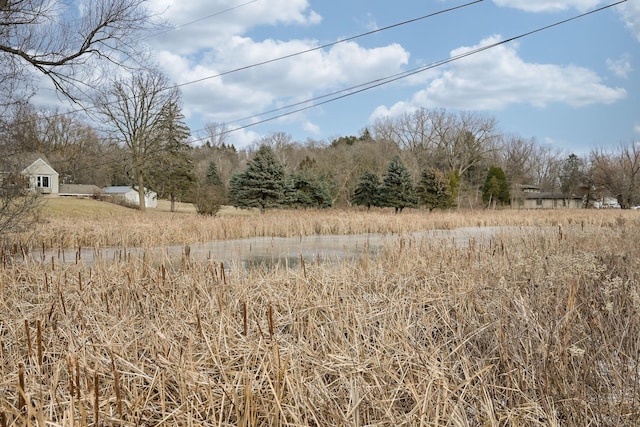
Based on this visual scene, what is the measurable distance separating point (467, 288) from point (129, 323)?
106 inches

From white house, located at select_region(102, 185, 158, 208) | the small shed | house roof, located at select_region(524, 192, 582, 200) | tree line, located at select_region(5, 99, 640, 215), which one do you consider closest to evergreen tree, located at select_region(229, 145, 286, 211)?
tree line, located at select_region(5, 99, 640, 215)

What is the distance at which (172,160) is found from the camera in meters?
28.9

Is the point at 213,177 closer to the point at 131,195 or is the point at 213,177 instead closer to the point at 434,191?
the point at 131,195

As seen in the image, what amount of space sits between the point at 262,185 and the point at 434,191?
1064 cm

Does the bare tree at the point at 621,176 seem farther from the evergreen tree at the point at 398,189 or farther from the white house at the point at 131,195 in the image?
the white house at the point at 131,195

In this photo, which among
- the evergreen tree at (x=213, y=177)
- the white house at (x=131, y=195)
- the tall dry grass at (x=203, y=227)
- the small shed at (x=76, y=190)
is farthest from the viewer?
the small shed at (x=76, y=190)

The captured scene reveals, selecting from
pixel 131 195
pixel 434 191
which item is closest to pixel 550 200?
pixel 434 191

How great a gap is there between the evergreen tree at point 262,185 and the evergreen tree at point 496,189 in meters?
19.1

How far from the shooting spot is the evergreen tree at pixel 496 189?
37062 millimetres

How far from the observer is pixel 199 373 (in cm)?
243

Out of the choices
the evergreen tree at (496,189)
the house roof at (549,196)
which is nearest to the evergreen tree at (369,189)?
the evergreen tree at (496,189)

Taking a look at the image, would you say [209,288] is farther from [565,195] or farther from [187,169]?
[565,195]

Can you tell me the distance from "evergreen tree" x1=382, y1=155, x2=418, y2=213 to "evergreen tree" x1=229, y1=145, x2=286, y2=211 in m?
6.39

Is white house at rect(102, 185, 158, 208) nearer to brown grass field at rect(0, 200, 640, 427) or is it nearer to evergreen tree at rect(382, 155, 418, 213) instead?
evergreen tree at rect(382, 155, 418, 213)
